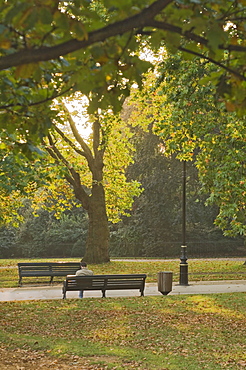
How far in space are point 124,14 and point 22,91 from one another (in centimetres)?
212

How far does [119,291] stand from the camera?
66.7ft

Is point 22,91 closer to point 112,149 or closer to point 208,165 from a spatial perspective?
point 208,165

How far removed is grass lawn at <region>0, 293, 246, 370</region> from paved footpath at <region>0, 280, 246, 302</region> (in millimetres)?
1646

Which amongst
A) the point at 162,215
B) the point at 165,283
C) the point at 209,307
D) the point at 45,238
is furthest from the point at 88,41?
the point at 45,238

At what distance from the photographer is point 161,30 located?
4.15m

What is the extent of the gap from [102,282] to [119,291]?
3.62m

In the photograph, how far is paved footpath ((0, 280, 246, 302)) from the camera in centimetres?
1833

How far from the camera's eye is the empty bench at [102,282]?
16.5 metres

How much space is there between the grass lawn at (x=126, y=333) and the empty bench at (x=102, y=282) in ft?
1.28

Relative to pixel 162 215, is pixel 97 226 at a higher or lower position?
lower

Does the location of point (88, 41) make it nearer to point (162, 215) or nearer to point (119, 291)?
point (119, 291)

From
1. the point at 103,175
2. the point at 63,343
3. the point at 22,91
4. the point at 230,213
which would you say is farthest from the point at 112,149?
the point at 22,91

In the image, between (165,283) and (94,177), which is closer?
(165,283)

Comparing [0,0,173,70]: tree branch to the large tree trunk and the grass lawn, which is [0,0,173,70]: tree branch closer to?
the grass lawn
